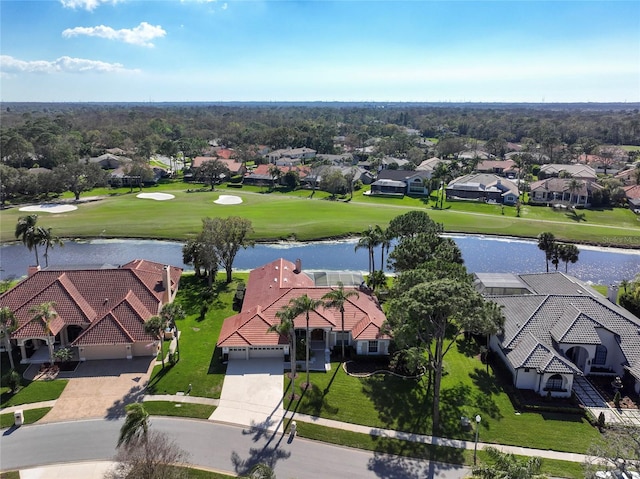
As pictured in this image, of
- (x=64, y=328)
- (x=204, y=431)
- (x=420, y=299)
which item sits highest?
(x=420, y=299)

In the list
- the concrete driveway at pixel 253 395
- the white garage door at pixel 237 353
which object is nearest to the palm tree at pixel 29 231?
the white garage door at pixel 237 353

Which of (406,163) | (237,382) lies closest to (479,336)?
(237,382)

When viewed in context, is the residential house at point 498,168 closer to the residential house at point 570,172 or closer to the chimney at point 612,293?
the residential house at point 570,172

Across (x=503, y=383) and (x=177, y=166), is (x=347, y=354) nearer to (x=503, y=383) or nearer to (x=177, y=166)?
(x=503, y=383)

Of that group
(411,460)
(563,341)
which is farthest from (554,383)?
(411,460)

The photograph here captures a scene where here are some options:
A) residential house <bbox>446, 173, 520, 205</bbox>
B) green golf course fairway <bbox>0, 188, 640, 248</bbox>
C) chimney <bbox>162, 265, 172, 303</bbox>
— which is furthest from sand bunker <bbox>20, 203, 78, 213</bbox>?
residential house <bbox>446, 173, 520, 205</bbox>

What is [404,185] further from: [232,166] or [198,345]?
[198,345]

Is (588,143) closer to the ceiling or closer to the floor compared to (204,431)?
closer to the ceiling
